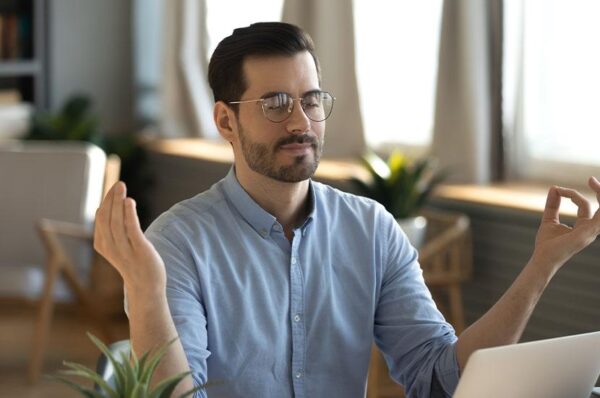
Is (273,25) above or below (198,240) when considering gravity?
above

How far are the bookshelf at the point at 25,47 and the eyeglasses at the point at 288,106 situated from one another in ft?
14.6

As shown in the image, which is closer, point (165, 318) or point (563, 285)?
point (165, 318)

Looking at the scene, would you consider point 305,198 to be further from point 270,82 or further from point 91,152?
point 91,152

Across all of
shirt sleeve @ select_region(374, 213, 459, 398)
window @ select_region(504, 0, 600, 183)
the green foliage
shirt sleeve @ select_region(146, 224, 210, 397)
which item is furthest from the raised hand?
window @ select_region(504, 0, 600, 183)

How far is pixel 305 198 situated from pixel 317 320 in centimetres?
24

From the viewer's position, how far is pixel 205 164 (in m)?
5.88

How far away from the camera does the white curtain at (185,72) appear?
6.33 meters

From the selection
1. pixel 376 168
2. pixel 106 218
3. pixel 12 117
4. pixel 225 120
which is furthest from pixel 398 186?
pixel 12 117

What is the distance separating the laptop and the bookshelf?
16.6 ft

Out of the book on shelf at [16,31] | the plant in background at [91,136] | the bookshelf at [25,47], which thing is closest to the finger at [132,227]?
the plant in background at [91,136]

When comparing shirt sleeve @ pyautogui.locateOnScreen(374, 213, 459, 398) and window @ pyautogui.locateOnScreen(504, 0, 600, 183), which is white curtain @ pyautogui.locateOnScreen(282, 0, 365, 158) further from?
shirt sleeve @ pyautogui.locateOnScreen(374, 213, 459, 398)

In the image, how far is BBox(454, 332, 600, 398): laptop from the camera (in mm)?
1533

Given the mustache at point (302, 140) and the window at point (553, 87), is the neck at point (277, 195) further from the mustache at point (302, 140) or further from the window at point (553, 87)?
the window at point (553, 87)

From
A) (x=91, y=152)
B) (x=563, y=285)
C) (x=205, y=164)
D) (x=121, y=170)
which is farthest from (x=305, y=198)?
(x=121, y=170)
